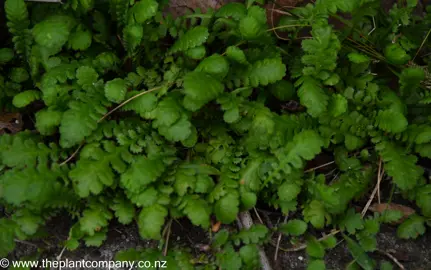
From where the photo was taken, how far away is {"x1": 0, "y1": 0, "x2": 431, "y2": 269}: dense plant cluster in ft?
8.88

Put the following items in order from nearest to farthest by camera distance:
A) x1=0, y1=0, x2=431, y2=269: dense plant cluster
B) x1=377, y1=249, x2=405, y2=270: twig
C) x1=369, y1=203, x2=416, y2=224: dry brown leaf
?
x1=0, y1=0, x2=431, y2=269: dense plant cluster
x1=377, y1=249, x2=405, y2=270: twig
x1=369, y1=203, x2=416, y2=224: dry brown leaf

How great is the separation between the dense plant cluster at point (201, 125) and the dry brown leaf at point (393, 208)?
0.07 m

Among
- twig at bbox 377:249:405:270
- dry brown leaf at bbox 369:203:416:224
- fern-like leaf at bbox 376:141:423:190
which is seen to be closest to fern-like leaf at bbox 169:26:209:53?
fern-like leaf at bbox 376:141:423:190

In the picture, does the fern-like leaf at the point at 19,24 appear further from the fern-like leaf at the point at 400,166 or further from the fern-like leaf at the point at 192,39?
the fern-like leaf at the point at 400,166

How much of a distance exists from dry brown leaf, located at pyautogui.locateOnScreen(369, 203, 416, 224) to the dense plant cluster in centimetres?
7

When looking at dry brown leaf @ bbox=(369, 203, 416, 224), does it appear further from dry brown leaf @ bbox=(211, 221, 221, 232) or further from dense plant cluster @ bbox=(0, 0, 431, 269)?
dry brown leaf @ bbox=(211, 221, 221, 232)

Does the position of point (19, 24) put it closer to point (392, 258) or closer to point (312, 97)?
point (312, 97)

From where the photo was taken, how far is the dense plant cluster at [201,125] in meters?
2.71

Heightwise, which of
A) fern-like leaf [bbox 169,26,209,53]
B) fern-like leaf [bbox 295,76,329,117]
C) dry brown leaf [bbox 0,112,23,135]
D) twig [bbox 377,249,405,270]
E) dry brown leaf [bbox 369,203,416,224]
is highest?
fern-like leaf [bbox 169,26,209,53]

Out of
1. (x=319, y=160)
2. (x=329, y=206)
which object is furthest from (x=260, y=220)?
(x=319, y=160)

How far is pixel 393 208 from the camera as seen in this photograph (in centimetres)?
311

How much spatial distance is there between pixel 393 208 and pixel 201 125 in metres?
1.25

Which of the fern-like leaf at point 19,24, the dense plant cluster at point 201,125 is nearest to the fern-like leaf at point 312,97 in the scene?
the dense plant cluster at point 201,125

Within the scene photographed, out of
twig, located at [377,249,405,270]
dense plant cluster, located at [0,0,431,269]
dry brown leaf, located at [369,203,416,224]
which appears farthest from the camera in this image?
dry brown leaf, located at [369,203,416,224]
